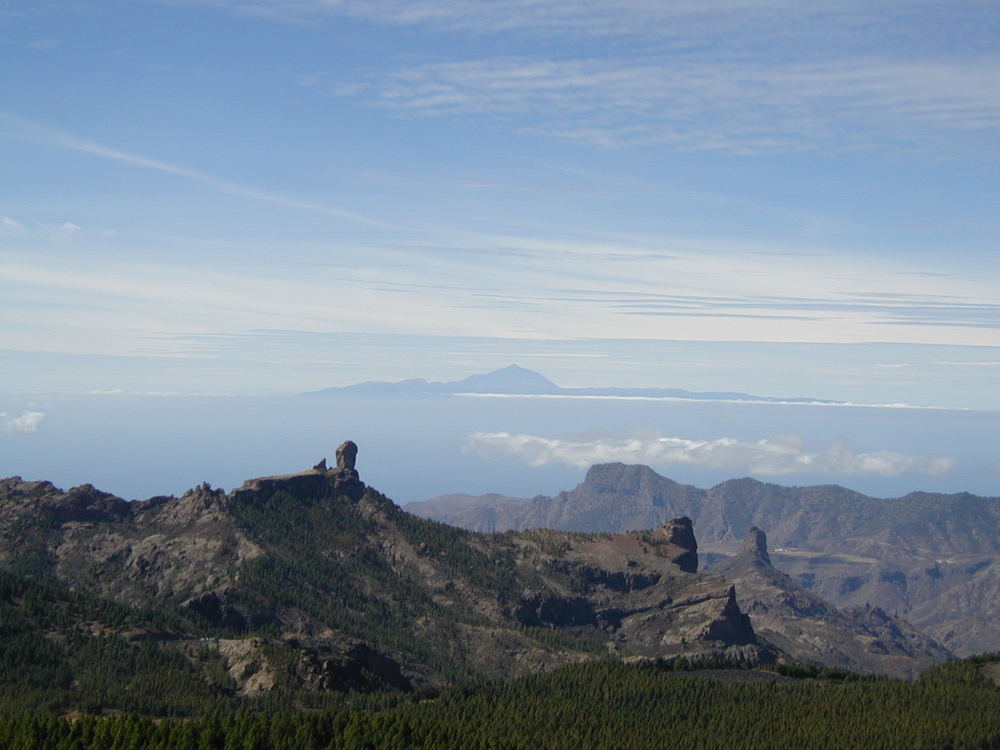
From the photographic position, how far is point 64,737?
652 feet

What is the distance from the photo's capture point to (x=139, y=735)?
199500 millimetres

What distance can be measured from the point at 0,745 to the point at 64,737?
10240 mm

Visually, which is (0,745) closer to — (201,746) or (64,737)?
(64,737)

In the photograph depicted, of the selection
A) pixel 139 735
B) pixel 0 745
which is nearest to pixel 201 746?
pixel 139 735

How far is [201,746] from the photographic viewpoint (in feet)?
654

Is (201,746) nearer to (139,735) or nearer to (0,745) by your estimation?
(139,735)

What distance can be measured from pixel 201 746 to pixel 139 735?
10068 millimetres

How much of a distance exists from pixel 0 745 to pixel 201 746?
98.4ft

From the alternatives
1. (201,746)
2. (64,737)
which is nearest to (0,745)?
(64,737)

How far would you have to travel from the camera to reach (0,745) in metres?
192

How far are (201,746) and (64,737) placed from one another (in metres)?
21.7
